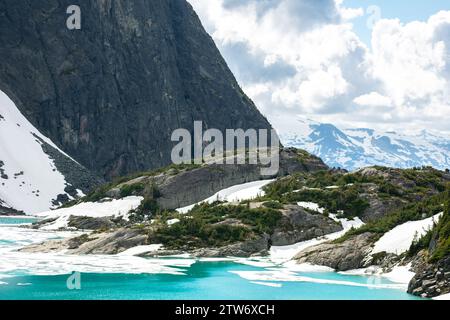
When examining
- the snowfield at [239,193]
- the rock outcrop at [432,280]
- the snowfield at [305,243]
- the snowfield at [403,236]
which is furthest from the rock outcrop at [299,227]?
the rock outcrop at [432,280]

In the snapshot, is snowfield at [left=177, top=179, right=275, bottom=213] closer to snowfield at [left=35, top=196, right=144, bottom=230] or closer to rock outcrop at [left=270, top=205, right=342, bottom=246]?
snowfield at [left=35, top=196, right=144, bottom=230]

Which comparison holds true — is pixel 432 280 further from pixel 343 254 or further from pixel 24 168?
pixel 24 168

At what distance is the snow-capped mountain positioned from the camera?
14138 centimetres

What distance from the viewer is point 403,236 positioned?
167 ft

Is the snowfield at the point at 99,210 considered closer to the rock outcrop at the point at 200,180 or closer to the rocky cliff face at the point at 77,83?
the rock outcrop at the point at 200,180

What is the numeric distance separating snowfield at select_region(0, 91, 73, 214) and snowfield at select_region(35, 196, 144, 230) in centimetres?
4088

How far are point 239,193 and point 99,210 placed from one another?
2234 centimetres

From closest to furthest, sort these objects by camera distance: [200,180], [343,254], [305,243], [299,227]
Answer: [343,254] < [305,243] < [299,227] < [200,180]

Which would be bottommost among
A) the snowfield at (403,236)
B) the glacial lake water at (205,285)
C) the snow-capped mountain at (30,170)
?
the glacial lake water at (205,285)

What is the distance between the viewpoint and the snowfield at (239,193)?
91.6 m

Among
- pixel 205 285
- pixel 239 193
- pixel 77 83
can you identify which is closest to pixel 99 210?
pixel 239 193

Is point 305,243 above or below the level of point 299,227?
below
